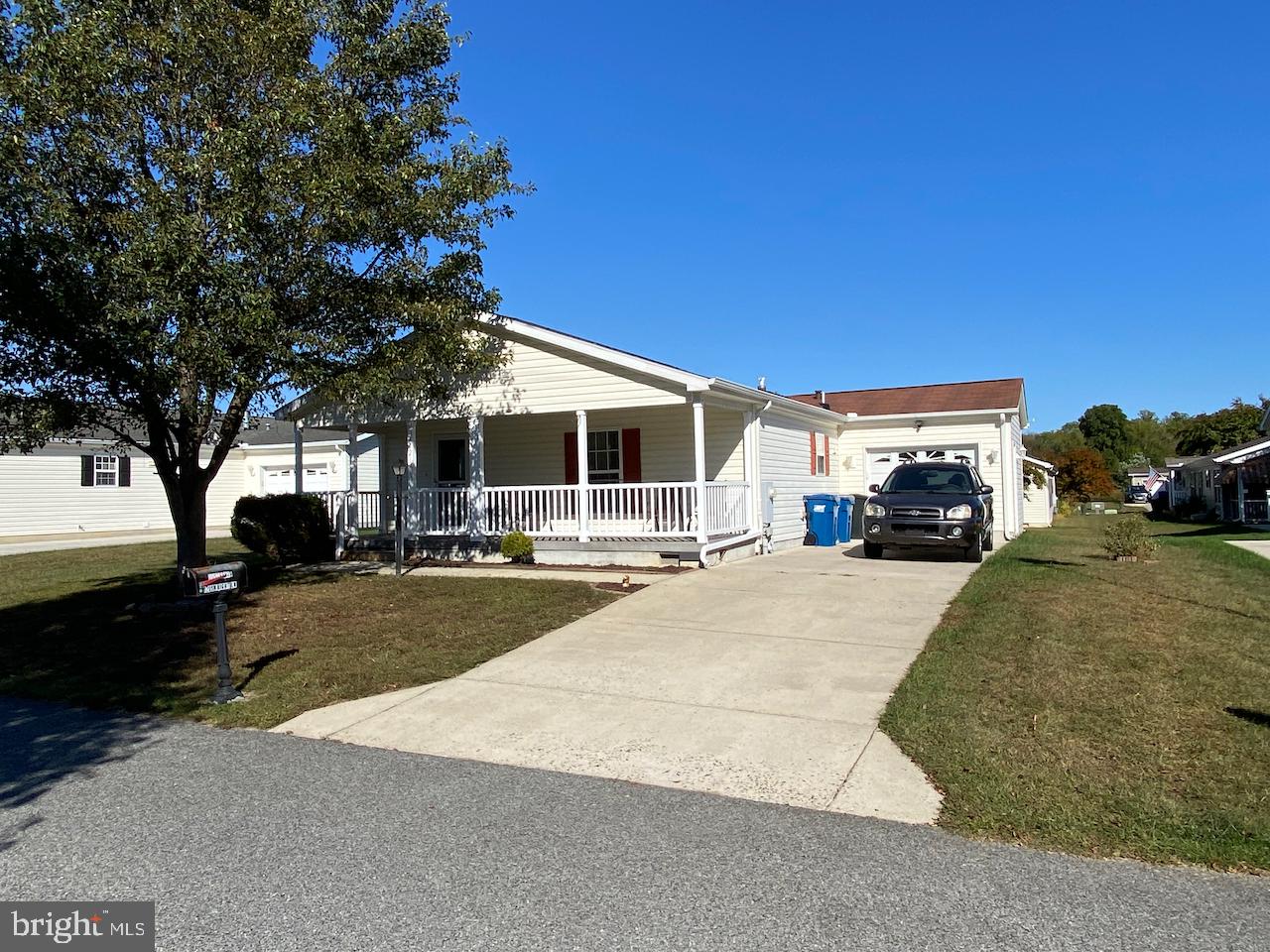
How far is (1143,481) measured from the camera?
196 feet

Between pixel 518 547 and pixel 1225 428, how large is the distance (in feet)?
162

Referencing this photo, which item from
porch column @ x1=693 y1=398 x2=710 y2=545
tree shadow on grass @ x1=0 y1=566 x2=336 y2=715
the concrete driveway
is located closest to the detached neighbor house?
porch column @ x1=693 y1=398 x2=710 y2=545

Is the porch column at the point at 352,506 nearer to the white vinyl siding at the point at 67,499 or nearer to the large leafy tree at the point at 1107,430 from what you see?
the white vinyl siding at the point at 67,499

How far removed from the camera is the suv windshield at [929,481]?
14.4 meters

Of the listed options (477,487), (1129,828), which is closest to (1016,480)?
(477,487)

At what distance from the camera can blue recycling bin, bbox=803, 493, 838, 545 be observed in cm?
1772

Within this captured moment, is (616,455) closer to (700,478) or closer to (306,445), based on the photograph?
(700,478)

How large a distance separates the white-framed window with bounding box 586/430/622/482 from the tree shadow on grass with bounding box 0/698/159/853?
11.1m

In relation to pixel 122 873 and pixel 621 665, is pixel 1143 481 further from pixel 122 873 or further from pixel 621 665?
pixel 122 873

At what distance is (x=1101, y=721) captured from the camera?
5602mm

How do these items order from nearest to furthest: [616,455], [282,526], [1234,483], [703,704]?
[703,704], [282,526], [616,455], [1234,483]

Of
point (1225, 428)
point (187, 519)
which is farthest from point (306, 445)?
point (1225, 428)

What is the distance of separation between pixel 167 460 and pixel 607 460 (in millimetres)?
8128

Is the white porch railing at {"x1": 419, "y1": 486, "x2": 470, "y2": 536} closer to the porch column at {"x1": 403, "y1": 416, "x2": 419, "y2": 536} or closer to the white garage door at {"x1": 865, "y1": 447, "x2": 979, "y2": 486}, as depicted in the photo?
the porch column at {"x1": 403, "y1": 416, "x2": 419, "y2": 536}
